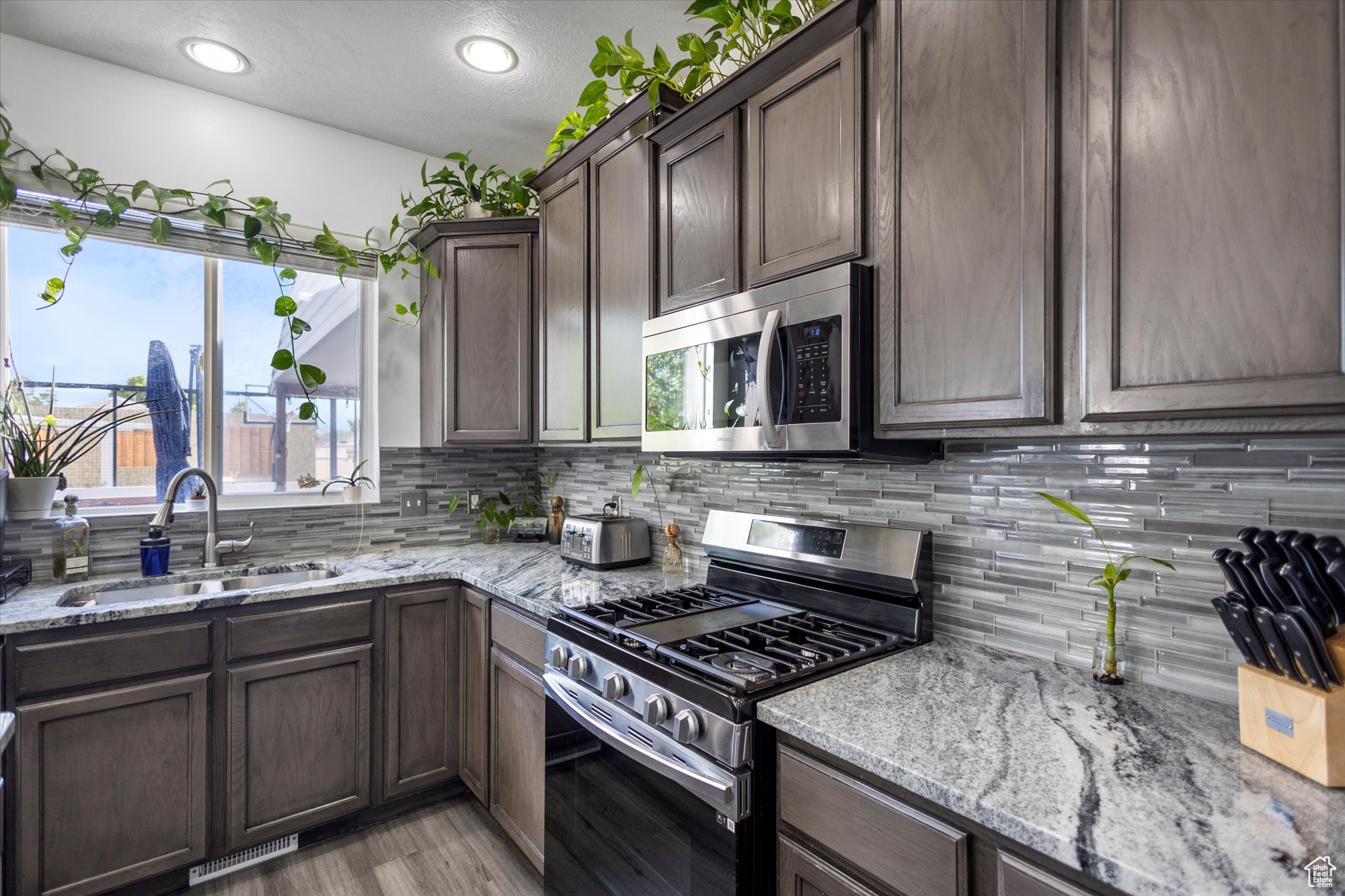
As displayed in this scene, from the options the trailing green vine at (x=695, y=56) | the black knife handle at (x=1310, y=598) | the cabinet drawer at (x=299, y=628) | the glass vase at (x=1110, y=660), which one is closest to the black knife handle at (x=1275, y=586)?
the black knife handle at (x=1310, y=598)

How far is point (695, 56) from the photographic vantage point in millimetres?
1895

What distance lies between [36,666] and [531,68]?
252cm

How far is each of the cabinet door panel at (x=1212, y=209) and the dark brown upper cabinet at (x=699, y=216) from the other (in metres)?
0.92

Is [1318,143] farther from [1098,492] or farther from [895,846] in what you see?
[895,846]

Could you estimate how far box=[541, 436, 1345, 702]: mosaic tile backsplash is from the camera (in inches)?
44.0

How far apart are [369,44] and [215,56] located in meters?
0.62

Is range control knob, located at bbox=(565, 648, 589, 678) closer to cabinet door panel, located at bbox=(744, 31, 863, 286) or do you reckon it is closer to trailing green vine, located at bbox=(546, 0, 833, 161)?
cabinet door panel, located at bbox=(744, 31, 863, 286)

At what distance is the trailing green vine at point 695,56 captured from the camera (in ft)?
5.61

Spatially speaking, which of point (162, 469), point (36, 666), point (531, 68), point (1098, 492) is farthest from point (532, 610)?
point (531, 68)

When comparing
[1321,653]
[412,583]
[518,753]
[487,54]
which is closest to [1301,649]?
[1321,653]

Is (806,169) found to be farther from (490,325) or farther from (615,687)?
(490,325)

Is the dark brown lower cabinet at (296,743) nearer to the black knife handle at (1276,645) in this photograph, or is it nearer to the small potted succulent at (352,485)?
the small potted succulent at (352,485)

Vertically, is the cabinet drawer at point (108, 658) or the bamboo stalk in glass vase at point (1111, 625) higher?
the bamboo stalk in glass vase at point (1111, 625)

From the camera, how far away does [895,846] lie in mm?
977
